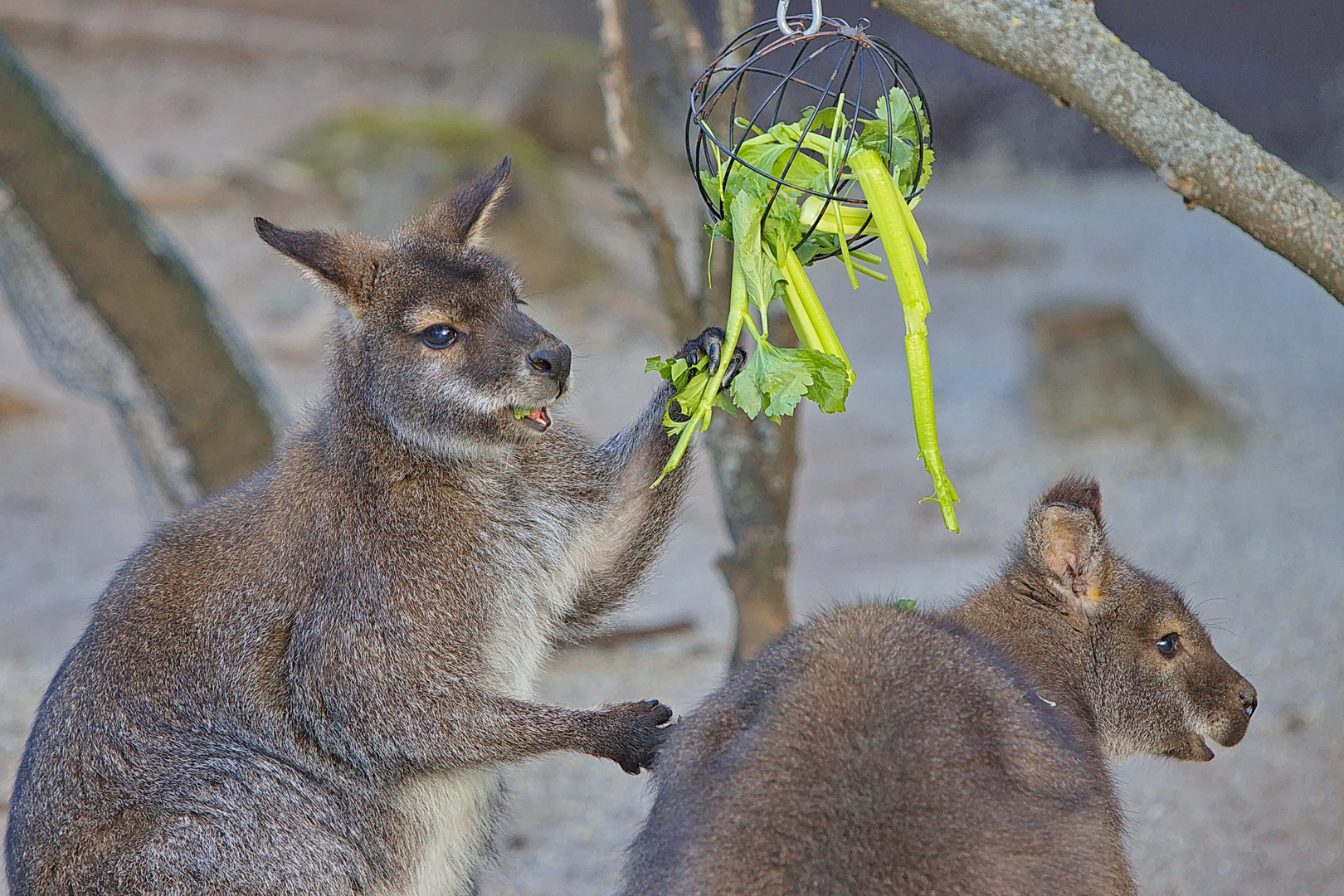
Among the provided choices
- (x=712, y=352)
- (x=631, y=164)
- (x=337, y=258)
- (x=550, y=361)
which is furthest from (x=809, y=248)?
(x=631, y=164)

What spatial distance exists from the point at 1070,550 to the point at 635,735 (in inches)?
49.5

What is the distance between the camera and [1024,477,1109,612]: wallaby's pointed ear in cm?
345

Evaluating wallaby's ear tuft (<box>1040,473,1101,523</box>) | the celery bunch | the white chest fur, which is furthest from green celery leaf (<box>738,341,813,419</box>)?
the white chest fur

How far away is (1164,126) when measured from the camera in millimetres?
3271

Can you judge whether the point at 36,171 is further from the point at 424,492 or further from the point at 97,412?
the point at 97,412

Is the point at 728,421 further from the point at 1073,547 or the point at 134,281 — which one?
the point at 134,281

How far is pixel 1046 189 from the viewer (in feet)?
52.1

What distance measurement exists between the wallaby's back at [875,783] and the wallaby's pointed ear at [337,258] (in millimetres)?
1671

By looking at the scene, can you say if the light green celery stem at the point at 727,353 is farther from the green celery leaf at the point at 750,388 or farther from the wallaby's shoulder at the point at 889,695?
the wallaby's shoulder at the point at 889,695

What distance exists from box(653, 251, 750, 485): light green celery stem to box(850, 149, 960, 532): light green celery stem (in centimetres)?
38

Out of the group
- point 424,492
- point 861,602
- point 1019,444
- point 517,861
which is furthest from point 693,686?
point 1019,444

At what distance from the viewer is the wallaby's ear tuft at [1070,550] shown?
345 centimetres

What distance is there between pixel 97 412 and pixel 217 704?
886 centimetres

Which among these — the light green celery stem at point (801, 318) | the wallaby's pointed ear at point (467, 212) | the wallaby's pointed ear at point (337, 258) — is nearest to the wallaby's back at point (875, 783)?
the light green celery stem at point (801, 318)
